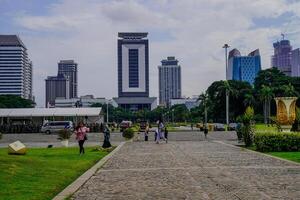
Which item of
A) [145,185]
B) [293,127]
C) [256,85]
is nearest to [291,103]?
[293,127]

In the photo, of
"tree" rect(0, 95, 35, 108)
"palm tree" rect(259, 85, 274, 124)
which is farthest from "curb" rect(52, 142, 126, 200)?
"tree" rect(0, 95, 35, 108)

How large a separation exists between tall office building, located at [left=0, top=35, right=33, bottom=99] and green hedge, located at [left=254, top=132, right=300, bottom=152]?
466 ft

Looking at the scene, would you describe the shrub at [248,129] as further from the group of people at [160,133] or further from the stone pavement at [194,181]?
the stone pavement at [194,181]

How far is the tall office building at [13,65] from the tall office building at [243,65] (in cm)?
7293

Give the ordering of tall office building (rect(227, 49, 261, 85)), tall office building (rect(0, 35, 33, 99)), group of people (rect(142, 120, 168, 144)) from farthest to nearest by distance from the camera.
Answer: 1. tall office building (rect(227, 49, 261, 85))
2. tall office building (rect(0, 35, 33, 99))
3. group of people (rect(142, 120, 168, 144))

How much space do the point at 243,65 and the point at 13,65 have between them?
272 feet

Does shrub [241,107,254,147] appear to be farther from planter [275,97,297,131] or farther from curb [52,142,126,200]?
curb [52,142,126,200]

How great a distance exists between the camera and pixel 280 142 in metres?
30.7

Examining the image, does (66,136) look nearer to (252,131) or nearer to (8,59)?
(252,131)

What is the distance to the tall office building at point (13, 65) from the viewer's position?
166 m

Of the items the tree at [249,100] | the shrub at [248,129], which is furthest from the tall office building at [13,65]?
the shrub at [248,129]

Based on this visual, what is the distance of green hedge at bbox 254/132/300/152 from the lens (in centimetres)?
3056

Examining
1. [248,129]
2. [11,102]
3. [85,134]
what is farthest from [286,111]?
[11,102]

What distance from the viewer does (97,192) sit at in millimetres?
12719
